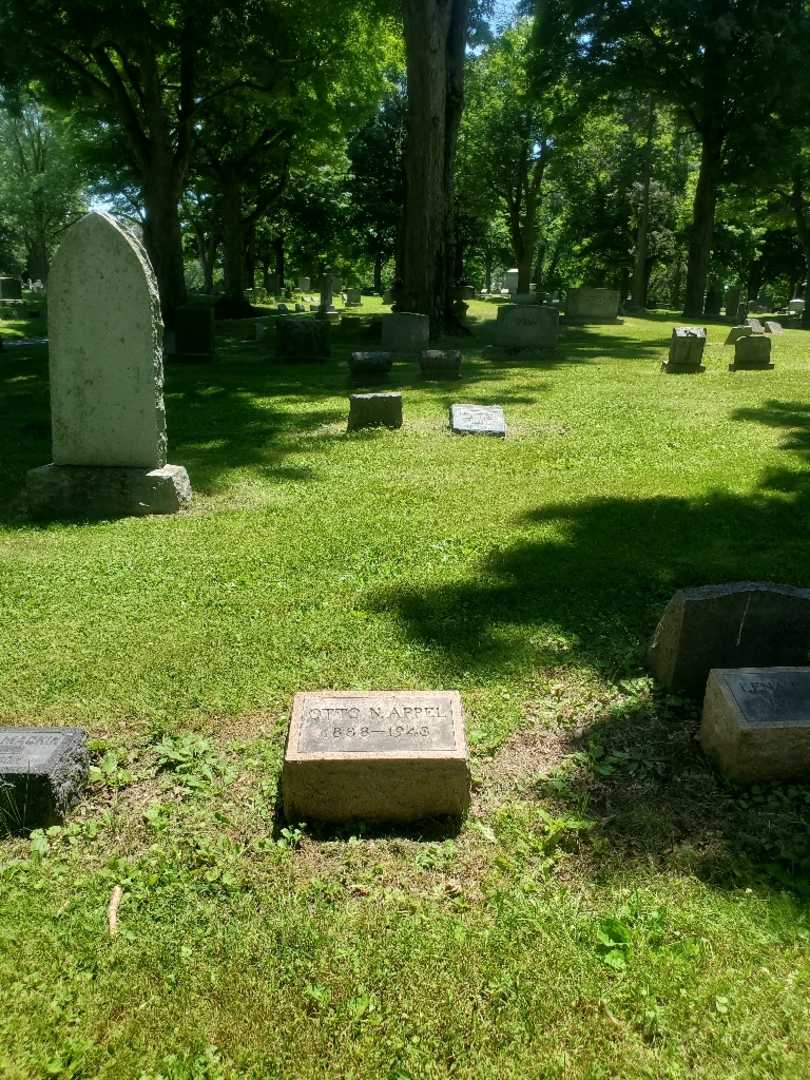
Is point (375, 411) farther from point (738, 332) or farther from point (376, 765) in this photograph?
point (738, 332)

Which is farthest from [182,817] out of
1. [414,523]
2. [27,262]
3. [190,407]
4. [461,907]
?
[27,262]

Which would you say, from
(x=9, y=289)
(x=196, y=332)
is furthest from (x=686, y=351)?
(x=9, y=289)

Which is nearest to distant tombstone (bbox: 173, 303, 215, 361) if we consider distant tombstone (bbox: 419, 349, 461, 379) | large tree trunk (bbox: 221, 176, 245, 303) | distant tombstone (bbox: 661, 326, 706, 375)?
distant tombstone (bbox: 419, 349, 461, 379)

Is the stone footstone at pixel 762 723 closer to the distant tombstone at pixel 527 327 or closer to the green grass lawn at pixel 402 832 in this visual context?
the green grass lawn at pixel 402 832

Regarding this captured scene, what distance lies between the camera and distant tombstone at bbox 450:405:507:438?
974cm

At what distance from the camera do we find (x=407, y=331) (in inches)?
686

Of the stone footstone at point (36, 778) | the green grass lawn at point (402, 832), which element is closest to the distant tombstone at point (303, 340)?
the green grass lawn at point (402, 832)

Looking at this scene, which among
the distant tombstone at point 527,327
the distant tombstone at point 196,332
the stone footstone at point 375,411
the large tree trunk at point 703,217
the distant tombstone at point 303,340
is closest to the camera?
the stone footstone at point 375,411

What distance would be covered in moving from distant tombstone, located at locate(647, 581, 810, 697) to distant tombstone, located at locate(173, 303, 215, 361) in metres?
14.8

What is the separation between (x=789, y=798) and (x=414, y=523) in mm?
3811

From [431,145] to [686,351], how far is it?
724cm

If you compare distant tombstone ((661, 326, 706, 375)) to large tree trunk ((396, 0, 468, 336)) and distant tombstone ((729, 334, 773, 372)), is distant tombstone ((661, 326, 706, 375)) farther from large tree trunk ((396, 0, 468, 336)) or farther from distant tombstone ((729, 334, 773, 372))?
large tree trunk ((396, 0, 468, 336))

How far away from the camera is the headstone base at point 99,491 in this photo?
268 inches

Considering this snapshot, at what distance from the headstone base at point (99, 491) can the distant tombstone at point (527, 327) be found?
12.1 meters
